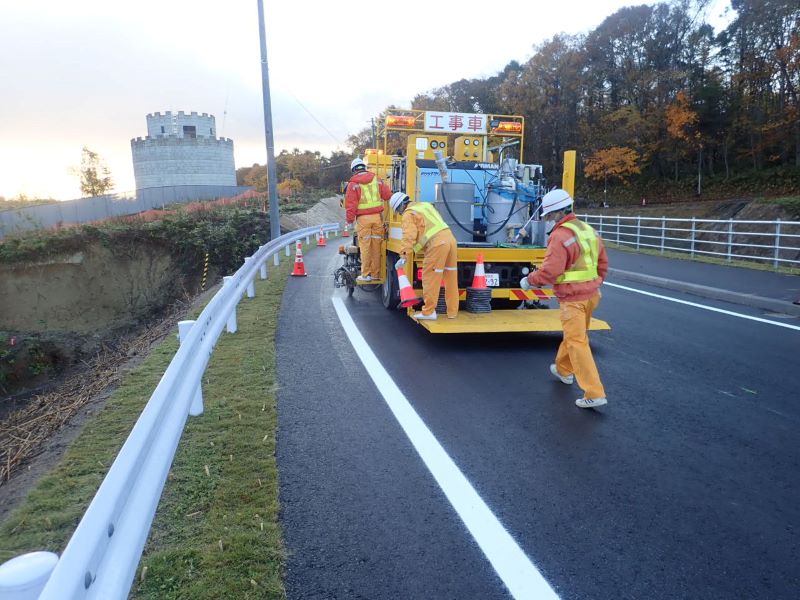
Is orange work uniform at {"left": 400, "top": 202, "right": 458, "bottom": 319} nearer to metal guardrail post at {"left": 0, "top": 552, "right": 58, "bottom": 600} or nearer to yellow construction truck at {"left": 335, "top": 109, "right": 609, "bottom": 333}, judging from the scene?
yellow construction truck at {"left": 335, "top": 109, "right": 609, "bottom": 333}

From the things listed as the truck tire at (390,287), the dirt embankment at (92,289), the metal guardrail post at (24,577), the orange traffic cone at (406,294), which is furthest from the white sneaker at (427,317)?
the dirt embankment at (92,289)

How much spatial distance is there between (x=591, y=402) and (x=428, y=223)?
332 centimetres

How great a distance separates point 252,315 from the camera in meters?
9.39

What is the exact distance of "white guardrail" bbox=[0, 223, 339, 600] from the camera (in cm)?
178

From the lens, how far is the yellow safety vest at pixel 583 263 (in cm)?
543

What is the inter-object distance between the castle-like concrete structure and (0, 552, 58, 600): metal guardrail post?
4648 centimetres

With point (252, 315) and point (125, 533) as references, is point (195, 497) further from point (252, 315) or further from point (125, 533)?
point (252, 315)

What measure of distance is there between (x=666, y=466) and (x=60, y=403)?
7280 mm

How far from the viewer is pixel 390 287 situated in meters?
9.59

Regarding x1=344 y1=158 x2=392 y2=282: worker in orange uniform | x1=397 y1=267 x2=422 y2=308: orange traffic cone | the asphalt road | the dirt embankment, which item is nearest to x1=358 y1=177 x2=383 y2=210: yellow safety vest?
x1=344 y1=158 x2=392 y2=282: worker in orange uniform

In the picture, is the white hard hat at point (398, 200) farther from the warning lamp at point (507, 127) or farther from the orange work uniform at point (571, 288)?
the orange work uniform at point (571, 288)

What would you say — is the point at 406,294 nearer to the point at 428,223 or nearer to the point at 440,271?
the point at 440,271

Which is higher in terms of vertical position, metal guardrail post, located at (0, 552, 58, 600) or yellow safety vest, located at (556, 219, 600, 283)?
yellow safety vest, located at (556, 219, 600, 283)

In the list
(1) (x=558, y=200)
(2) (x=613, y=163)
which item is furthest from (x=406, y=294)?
(2) (x=613, y=163)
